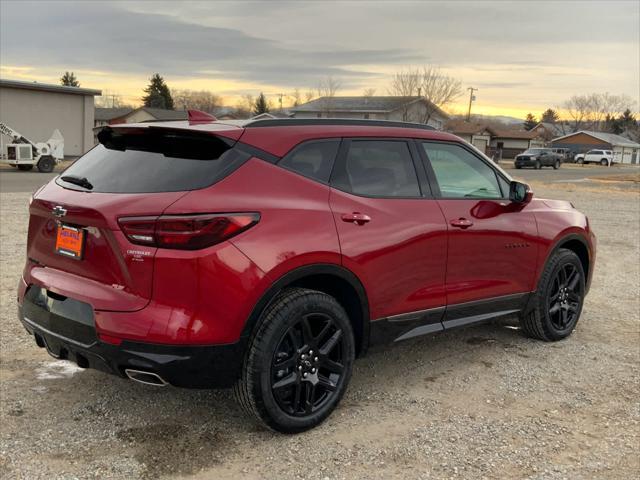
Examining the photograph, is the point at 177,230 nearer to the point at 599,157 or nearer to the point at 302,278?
the point at 302,278

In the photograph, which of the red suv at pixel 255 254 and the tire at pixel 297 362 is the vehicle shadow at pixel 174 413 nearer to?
the tire at pixel 297 362

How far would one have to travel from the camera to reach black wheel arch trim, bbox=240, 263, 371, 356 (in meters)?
3.09

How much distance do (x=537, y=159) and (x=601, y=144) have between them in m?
47.9

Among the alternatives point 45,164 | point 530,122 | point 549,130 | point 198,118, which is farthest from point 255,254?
point 530,122

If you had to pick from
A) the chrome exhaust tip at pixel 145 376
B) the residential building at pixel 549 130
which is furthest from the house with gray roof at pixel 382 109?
the residential building at pixel 549 130

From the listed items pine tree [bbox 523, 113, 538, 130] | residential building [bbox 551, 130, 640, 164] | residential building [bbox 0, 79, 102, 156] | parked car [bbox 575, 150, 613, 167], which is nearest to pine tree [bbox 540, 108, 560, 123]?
pine tree [bbox 523, 113, 538, 130]

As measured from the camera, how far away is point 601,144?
288 ft

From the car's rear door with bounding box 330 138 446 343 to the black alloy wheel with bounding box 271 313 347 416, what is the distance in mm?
330

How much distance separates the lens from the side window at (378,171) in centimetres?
366

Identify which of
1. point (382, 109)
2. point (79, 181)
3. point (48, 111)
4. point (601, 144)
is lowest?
point (79, 181)

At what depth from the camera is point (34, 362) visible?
14.3ft

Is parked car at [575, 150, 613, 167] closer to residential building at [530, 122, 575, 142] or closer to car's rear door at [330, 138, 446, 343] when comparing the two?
residential building at [530, 122, 575, 142]

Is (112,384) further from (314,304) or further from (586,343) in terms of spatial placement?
(586,343)

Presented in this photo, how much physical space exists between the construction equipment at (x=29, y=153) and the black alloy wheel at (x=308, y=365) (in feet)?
76.1
